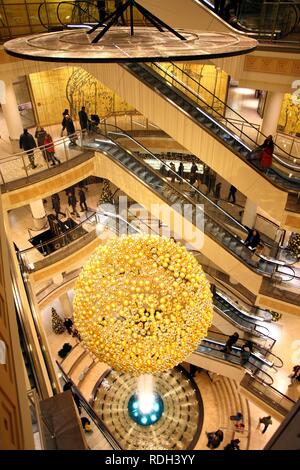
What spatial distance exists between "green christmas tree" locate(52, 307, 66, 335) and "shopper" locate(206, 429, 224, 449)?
659 cm

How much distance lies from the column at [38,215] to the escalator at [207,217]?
11.8 ft

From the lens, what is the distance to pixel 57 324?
1303 cm

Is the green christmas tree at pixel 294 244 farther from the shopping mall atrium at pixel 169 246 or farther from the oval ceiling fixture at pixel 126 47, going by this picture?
the oval ceiling fixture at pixel 126 47

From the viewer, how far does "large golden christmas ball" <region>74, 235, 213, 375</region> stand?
452 centimetres

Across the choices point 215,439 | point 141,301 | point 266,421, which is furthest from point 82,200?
point 266,421

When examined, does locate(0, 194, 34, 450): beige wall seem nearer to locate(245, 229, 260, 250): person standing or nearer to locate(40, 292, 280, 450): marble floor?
locate(245, 229, 260, 250): person standing

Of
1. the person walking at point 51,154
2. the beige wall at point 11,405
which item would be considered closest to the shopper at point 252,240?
the person walking at point 51,154

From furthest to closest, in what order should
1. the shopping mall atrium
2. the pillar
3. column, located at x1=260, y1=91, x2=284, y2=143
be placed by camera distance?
the pillar, column, located at x1=260, y1=91, x2=284, y2=143, the shopping mall atrium

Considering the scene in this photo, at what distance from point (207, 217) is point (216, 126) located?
2.82m

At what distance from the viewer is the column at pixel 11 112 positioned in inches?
462

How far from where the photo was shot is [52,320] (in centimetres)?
1303

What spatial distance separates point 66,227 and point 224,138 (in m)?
6.23

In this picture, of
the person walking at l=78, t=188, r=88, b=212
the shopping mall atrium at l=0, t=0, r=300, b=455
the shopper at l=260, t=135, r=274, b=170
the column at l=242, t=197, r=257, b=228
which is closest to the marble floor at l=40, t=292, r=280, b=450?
the shopping mall atrium at l=0, t=0, r=300, b=455

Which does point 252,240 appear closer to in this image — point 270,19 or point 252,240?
point 252,240
